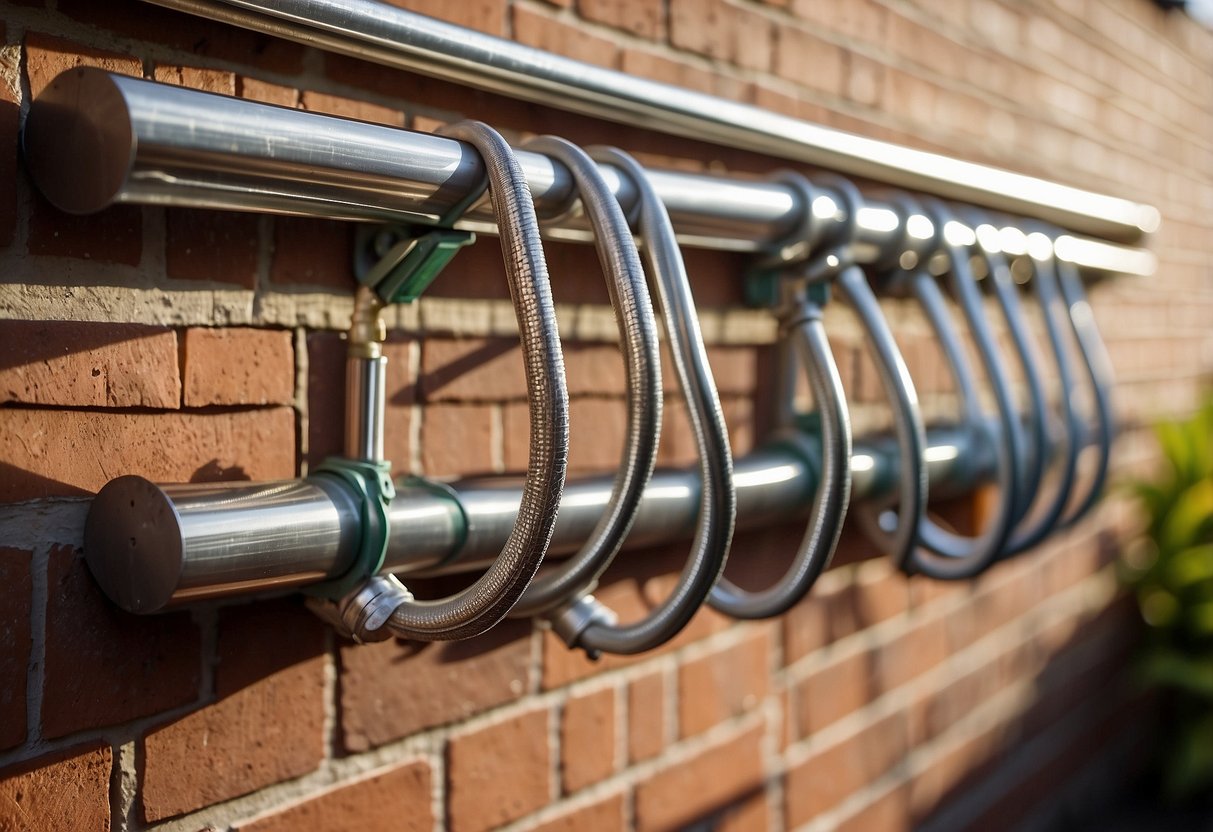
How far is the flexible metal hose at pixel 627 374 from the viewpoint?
48cm

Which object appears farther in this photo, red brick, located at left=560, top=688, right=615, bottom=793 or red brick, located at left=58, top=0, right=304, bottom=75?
red brick, located at left=560, top=688, right=615, bottom=793

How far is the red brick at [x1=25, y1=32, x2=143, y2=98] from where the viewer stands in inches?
18.6

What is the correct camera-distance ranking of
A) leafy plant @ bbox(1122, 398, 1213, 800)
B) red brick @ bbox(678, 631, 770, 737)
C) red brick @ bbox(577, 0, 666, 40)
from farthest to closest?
1. leafy plant @ bbox(1122, 398, 1213, 800)
2. red brick @ bbox(678, 631, 770, 737)
3. red brick @ bbox(577, 0, 666, 40)

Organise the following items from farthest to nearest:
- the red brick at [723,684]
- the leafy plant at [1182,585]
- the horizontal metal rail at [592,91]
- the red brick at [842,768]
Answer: the leafy plant at [1182,585] → the red brick at [842,768] → the red brick at [723,684] → the horizontal metal rail at [592,91]

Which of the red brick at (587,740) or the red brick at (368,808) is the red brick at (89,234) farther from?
A: the red brick at (587,740)

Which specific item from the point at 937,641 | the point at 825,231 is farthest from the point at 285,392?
the point at 937,641

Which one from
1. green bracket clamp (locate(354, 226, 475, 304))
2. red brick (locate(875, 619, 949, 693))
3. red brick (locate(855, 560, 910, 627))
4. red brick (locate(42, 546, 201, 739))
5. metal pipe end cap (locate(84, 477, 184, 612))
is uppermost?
green bracket clamp (locate(354, 226, 475, 304))

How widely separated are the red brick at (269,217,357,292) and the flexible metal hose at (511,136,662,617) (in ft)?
0.52

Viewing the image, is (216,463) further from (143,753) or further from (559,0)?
(559,0)

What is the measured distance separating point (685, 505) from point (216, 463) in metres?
0.30

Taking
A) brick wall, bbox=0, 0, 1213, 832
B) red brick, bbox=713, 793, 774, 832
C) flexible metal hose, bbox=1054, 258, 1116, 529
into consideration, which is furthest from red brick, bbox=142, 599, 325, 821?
flexible metal hose, bbox=1054, 258, 1116, 529

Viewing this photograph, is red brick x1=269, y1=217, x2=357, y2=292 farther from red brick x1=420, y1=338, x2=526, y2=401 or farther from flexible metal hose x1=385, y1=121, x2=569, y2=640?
flexible metal hose x1=385, y1=121, x2=569, y2=640

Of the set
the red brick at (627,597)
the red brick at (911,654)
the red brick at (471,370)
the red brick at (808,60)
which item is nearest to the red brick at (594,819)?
the red brick at (627,597)

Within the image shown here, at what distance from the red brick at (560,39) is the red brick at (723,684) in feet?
1.65
